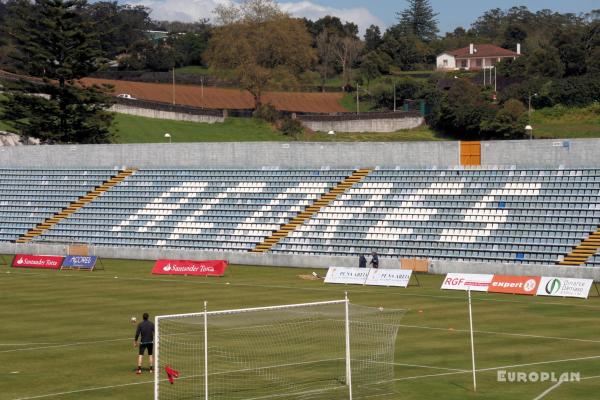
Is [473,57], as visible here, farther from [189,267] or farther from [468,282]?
[468,282]

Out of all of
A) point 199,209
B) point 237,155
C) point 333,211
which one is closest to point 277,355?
point 333,211

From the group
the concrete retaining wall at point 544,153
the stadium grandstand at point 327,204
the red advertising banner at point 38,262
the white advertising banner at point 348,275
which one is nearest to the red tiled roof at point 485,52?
the stadium grandstand at point 327,204

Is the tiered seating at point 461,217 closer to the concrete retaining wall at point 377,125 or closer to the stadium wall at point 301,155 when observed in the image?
the stadium wall at point 301,155

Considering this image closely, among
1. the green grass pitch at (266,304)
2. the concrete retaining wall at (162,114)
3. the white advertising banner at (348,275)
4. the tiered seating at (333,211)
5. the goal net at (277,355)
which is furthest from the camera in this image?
the concrete retaining wall at (162,114)

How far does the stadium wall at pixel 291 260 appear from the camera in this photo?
49.8 meters

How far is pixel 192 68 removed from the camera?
168 meters

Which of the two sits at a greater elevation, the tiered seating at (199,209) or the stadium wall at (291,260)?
the tiered seating at (199,209)

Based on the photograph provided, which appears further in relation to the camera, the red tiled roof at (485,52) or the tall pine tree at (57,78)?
the red tiled roof at (485,52)

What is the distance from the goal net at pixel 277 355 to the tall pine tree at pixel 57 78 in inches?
2253

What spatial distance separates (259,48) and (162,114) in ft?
56.9

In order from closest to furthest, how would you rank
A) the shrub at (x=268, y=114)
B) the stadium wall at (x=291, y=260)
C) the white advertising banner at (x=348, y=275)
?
the stadium wall at (x=291, y=260) → the white advertising banner at (x=348, y=275) → the shrub at (x=268, y=114)

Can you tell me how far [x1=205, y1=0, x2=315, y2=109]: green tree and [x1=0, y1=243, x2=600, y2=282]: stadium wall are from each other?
2411 inches

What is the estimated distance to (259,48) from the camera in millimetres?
128250

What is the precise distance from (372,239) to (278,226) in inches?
256
